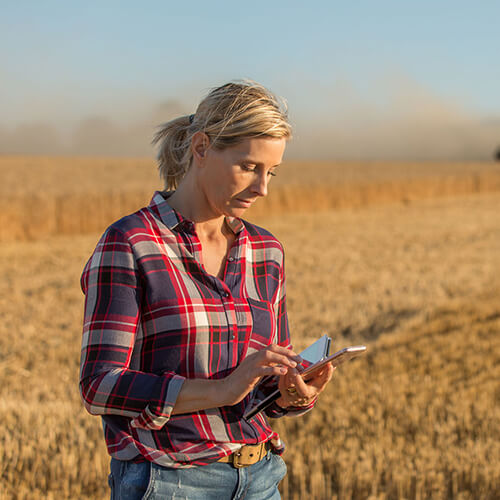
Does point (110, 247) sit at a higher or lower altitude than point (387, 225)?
lower

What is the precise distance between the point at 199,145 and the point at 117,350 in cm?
60

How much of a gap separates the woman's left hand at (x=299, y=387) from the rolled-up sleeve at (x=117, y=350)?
0.30m

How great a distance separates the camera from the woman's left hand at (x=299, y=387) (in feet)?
5.25

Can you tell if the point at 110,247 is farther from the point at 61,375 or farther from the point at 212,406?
the point at 61,375

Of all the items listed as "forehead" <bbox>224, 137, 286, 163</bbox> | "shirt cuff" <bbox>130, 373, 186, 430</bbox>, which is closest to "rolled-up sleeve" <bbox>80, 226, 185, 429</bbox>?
"shirt cuff" <bbox>130, 373, 186, 430</bbox>

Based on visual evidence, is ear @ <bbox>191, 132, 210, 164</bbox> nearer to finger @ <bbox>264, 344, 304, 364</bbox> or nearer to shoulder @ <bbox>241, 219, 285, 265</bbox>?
shoulder @ <bbox>241, 219, 285, 265</bbox>

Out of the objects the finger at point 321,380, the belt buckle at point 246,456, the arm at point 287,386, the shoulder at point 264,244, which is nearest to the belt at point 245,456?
the belt buckle at point 246,456

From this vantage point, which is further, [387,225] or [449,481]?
[387,225]

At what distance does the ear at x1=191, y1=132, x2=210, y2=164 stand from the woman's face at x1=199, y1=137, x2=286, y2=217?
0.01m

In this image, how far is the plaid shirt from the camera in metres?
1.53

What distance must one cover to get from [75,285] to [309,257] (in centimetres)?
491

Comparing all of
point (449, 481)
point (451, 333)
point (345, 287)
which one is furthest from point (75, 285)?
point (449, 481)

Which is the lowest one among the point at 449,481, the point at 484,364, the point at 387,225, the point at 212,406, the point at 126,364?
the point at 449,481

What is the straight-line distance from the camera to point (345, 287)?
9727 millimetres
